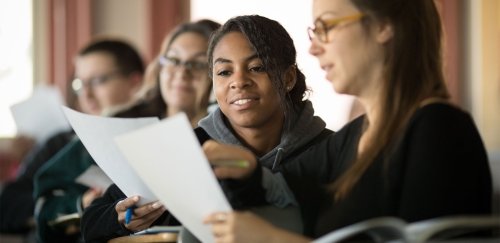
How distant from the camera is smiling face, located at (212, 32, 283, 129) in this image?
1694 mm

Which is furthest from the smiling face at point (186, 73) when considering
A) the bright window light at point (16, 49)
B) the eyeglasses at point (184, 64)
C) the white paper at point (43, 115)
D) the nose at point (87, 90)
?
the bright window light at point (16, 49)

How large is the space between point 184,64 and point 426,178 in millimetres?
1408

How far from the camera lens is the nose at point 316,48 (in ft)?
5.06

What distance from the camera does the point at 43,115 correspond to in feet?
14.1

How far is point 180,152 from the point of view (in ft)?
4.65

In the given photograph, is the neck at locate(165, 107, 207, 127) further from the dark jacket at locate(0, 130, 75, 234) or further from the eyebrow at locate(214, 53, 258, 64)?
the dark jacket at locate(0, 130, 75, 234)

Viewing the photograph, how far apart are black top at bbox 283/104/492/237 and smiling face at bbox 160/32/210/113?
1.08m

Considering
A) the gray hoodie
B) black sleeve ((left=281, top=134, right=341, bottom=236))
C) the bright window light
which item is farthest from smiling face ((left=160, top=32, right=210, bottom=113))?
the bright window light

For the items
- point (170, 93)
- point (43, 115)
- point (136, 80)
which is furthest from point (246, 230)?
point (43, 115)

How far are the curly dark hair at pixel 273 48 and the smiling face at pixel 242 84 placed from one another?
0.03ft

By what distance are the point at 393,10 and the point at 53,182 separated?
1874mm

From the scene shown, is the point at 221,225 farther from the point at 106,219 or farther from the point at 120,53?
the point at 120,53

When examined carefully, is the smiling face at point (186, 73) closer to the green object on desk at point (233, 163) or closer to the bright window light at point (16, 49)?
the green object on desk at point (233, 163)

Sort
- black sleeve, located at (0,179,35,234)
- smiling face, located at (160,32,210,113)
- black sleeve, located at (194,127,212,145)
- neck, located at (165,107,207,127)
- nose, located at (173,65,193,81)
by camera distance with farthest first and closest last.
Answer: black sleeve, located at (0,179,35,234) < nose, located at (173,65,193,81) < smiling face, located at (160,32,210,113) < neck, located at (165,107,207,127) < black sleeve, located at (194,127,212,145)
